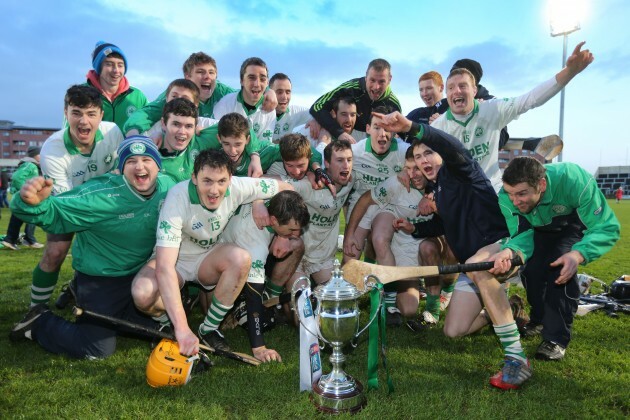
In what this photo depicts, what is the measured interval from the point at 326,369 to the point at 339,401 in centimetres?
71

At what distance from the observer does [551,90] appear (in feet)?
14.5

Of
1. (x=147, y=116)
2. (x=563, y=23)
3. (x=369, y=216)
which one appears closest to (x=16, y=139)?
(x=563, y=23)

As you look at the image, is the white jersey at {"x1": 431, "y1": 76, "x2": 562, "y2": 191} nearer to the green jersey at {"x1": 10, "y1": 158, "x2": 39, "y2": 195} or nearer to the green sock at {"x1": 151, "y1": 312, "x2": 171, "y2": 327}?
the green sock at {"x1": 151, "y1": 312, "x2": 171, "y2": 327}

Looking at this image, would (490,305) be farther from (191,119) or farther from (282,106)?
(282,106)

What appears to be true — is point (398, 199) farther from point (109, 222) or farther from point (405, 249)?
point (109, 222)

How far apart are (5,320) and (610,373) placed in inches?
204

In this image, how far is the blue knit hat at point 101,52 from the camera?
4.90 meters

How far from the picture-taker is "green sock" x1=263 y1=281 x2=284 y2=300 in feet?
14.6

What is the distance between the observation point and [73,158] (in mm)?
4164

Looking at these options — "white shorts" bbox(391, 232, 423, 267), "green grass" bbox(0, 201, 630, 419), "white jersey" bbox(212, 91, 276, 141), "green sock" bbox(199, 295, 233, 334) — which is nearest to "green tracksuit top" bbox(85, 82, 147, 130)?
"white jersey" bbox(212, 91, 276, 141)

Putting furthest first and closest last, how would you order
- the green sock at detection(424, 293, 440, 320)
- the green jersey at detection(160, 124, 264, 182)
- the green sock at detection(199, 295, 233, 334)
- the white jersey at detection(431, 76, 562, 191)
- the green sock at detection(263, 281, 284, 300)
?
1. the white jersey at detection(431, 76, 562, 191)
2. the green sock at detection(424, 293, 440, 320)
3. the green sock at detection(263, 281, 284, 300)
4. the green jersey at detection(160, 124, 264, 182)
5. the green sock at detection(199, 295, 233, 334)

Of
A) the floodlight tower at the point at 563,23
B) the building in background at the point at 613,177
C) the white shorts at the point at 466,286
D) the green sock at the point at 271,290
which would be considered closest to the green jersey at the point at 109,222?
the green sock at the point at 271,290

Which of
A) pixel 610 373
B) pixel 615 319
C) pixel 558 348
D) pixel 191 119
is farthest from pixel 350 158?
pixel 615 319

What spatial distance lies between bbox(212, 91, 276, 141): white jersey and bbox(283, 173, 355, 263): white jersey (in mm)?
1170
